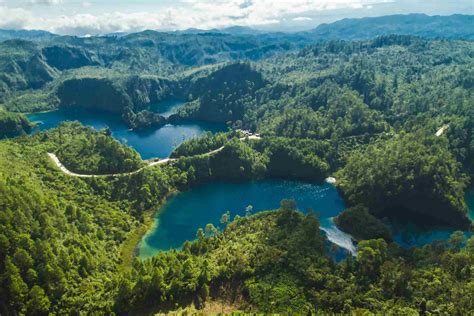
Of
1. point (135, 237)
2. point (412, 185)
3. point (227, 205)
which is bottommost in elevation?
point (227, 205)

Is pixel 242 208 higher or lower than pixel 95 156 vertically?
lower

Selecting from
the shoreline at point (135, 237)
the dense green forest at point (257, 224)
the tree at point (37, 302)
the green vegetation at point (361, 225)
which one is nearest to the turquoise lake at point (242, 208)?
the shoreline at point (135, 237)

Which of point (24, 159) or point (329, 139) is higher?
point (24, 159)

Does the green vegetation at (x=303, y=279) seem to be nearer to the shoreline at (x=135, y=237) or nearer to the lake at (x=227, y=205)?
the shoreline at (x=135, y=237)

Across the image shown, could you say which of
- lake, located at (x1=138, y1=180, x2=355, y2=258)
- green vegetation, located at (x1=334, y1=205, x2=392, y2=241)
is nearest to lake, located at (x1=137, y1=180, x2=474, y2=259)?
lake, located at (x1=138, y1=180, x2=355, y2=258)

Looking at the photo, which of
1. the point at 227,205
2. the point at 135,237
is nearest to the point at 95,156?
the point at 135,237

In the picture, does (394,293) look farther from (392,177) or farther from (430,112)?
(430,112)

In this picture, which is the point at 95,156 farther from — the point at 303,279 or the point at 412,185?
the point at 412,185

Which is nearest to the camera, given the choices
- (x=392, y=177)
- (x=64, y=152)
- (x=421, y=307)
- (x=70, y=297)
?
(x=421, y=307)

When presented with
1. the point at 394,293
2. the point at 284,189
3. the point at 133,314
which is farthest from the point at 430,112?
the point at 133,314
